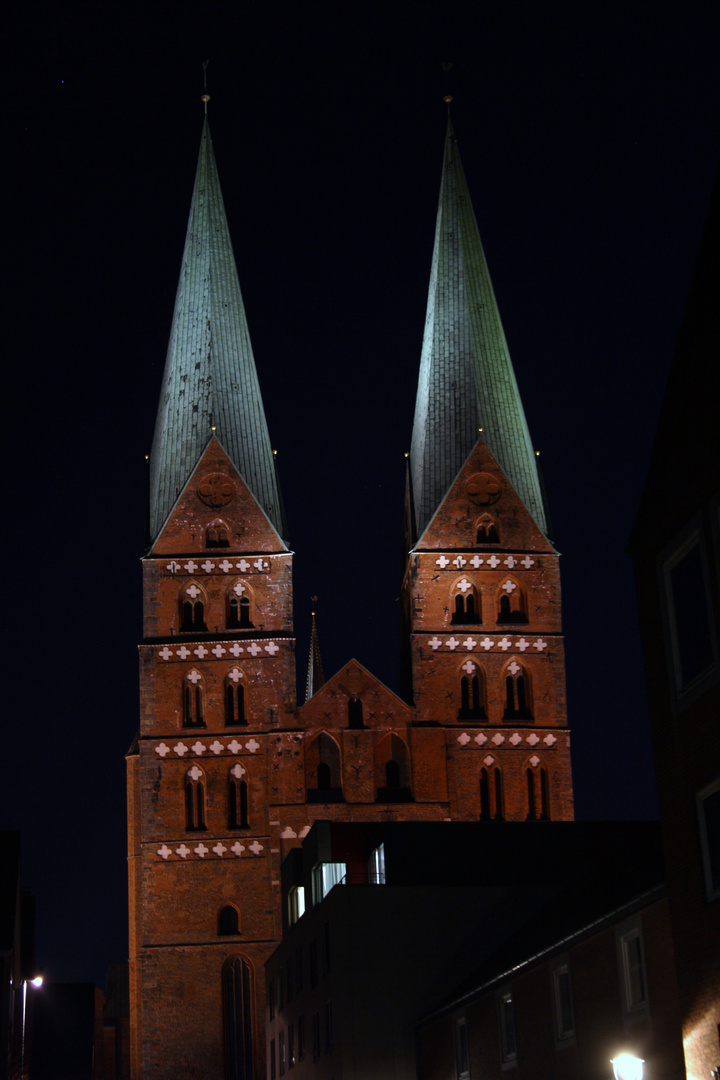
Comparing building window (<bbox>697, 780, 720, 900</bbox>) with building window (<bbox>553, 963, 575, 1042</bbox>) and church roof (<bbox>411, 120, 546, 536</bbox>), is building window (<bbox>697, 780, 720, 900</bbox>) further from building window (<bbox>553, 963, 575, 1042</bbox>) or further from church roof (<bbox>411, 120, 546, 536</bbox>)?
church roof (<bbox>411, 120, 546, 536</bbox>)

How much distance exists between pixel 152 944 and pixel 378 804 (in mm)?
10358

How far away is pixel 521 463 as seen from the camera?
76500 millimetres

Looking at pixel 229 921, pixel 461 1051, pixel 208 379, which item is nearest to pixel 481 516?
pixel 208 379

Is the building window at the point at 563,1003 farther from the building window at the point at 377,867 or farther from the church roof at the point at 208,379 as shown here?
the church roof at the point at 208,379

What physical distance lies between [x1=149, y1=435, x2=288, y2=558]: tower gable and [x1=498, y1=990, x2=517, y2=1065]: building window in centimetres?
4001

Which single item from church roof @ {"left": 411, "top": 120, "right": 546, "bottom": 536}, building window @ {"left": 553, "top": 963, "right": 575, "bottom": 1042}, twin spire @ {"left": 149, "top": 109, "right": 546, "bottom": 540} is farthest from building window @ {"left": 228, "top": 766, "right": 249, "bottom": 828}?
building window @ {"left": 553, "top": 963, "right": 575, "bottom": 1042}

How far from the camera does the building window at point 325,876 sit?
55.3 metres

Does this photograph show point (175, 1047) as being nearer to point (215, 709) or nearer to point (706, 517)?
point (215, 709)

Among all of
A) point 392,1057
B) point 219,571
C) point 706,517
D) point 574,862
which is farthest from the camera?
point 219,571

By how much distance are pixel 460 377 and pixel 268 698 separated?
16976 millimetres

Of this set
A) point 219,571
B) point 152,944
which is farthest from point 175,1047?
A: point 219,571

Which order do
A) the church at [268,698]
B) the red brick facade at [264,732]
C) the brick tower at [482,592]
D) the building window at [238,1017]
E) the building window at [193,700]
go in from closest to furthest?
the building window at [238,1017] → the red brick facade at [264,732] → the church at [268,698] → the brick tower at [482,592] → the building window at [193,700]

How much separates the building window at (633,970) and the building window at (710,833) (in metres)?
5.04

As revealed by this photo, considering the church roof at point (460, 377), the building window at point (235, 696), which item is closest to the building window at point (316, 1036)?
the building window at point (235, 696)
